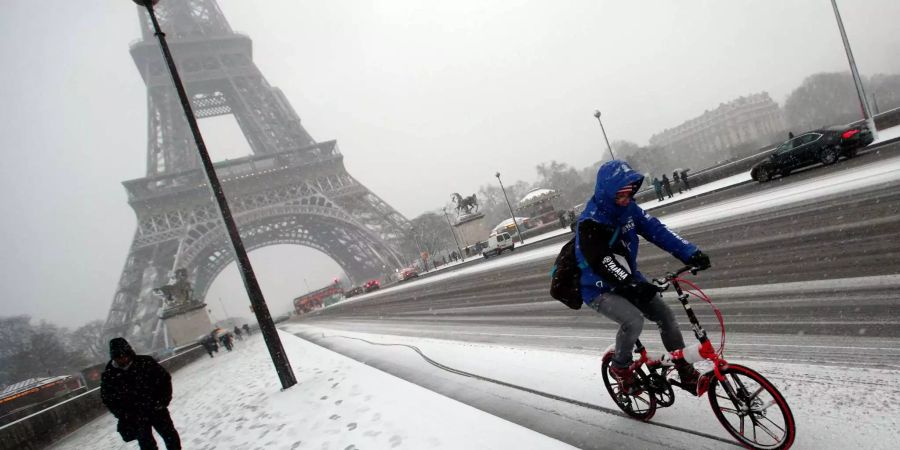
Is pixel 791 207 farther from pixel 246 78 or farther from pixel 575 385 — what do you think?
pixel 246 78

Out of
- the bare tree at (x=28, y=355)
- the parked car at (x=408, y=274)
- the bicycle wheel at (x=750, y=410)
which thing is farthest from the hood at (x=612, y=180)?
the bare tree at (x=28, y=355)

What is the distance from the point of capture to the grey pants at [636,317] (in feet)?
9.41

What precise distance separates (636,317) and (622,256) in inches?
17.5

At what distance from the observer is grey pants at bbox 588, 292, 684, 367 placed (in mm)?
2867

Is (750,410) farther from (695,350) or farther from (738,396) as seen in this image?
(695,350)

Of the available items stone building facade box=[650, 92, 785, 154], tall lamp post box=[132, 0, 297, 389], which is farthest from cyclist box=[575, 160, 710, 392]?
stone building facade box=[650, 92, 785, 154]

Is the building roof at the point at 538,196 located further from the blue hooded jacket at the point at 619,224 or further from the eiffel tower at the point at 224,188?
the blue hooded jacket at the point at 619,224

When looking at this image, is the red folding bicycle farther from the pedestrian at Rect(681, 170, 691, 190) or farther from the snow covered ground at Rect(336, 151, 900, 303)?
the pedestrian at Rect(681, 170, 691, 190)

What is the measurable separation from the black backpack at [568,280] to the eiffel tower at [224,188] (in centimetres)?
4131

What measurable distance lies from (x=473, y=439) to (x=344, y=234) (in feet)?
164

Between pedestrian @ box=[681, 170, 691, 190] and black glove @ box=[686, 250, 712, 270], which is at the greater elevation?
black glove @ box=[686, 250, 712, 270]

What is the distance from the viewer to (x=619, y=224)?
2.89 meters

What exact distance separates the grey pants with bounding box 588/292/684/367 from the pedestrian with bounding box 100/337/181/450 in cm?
438

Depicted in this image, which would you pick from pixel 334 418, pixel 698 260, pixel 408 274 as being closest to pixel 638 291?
pixel 698 260
